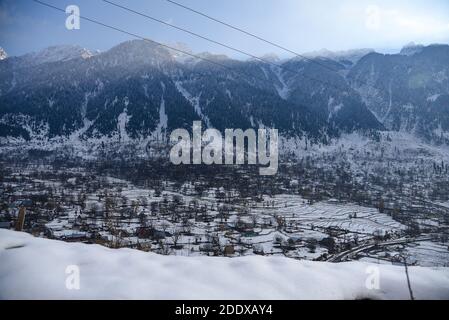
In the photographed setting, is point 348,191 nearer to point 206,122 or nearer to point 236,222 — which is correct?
point 236,222

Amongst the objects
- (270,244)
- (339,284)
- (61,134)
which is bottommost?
(270,244)

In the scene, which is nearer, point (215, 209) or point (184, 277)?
point (184, 277)

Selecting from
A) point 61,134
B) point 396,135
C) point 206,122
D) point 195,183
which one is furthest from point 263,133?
point 61,134

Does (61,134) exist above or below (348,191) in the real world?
above

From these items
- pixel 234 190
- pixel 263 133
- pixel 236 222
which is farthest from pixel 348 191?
pixel 263 133
